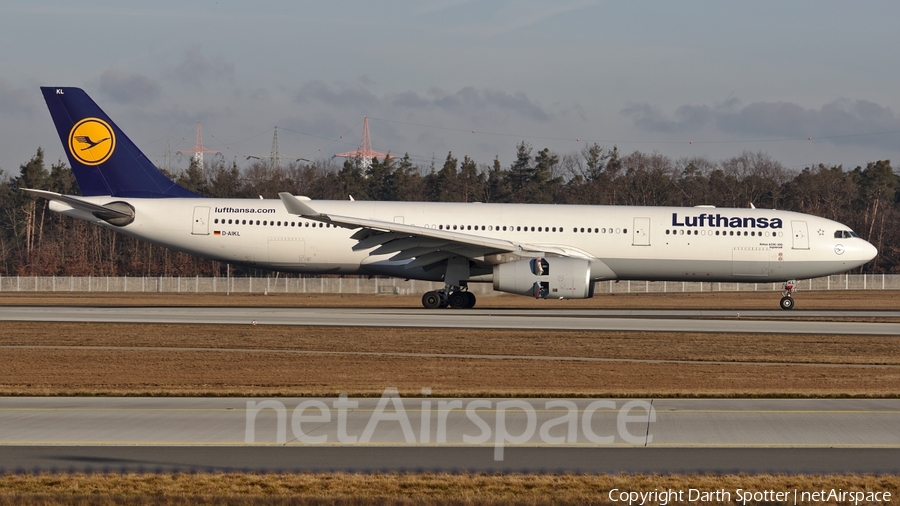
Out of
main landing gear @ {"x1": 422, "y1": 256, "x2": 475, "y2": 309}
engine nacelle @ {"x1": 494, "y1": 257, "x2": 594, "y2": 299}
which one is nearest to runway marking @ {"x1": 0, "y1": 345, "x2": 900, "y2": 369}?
engine nacelle @ {"x1": 494, "y1": 257, "x2": 594, "y2": 299}

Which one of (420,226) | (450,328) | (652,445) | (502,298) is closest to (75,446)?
(652,445)

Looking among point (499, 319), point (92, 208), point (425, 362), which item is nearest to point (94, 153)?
point (92, 208)

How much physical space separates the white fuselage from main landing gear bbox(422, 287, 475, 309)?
74 centimetres

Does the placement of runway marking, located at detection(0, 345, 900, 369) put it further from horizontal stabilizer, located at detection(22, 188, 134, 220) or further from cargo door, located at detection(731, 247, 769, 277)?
cargo door, located at detection(731, 247, 769, 277)

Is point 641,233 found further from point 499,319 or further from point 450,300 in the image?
point 499,319

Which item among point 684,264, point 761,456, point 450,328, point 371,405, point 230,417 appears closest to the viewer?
point 761,456

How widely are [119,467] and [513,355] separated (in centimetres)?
1125

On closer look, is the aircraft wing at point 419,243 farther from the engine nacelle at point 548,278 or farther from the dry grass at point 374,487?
the dry grass at point 374,487

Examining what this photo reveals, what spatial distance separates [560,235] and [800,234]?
8338mm

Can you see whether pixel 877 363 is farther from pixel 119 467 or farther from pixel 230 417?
pixel 119 467

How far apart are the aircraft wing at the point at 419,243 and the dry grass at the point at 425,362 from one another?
17.7 ft

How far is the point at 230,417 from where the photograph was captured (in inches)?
453

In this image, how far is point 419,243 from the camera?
97.0 feet

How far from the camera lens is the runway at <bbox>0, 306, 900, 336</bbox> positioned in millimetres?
24584
